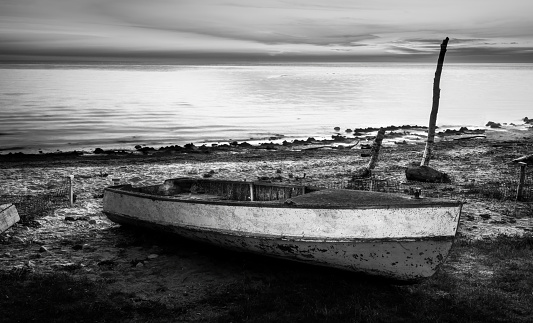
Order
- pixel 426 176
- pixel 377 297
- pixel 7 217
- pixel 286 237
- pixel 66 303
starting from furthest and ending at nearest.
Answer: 1. pixel 426 176
2. pixel 7 217
3. pixel 286 237
4. pixel 377 297
5. pixel 66 303

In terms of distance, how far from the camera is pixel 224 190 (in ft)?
42.8

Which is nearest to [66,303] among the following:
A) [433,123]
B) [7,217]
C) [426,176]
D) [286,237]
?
[286,237]

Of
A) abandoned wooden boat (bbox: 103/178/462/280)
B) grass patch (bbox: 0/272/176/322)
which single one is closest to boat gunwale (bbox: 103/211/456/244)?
abandoned wooden boat (bbox: 103/178/462/280)

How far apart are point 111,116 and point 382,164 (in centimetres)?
3353

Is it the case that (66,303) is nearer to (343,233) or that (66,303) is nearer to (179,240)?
(179,240)

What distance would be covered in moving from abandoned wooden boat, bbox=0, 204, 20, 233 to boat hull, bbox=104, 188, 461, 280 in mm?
4573

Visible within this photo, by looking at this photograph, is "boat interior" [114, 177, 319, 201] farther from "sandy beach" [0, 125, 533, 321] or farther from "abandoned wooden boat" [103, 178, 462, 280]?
"sandy beach" [0, 125, 533, 321]

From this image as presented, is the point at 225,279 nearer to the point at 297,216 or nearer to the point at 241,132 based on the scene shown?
the point at 297,216

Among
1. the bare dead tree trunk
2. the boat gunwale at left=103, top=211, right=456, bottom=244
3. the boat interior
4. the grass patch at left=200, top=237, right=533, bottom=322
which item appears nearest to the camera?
the grass patch at left=200, top=237, right=533, bottom=322

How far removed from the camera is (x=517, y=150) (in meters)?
25.4

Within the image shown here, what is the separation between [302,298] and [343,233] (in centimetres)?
125

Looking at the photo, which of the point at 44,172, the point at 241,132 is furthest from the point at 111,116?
the point at 44,172

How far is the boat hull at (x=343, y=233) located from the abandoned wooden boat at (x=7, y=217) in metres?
4.57

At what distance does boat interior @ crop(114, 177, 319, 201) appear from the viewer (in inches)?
454
